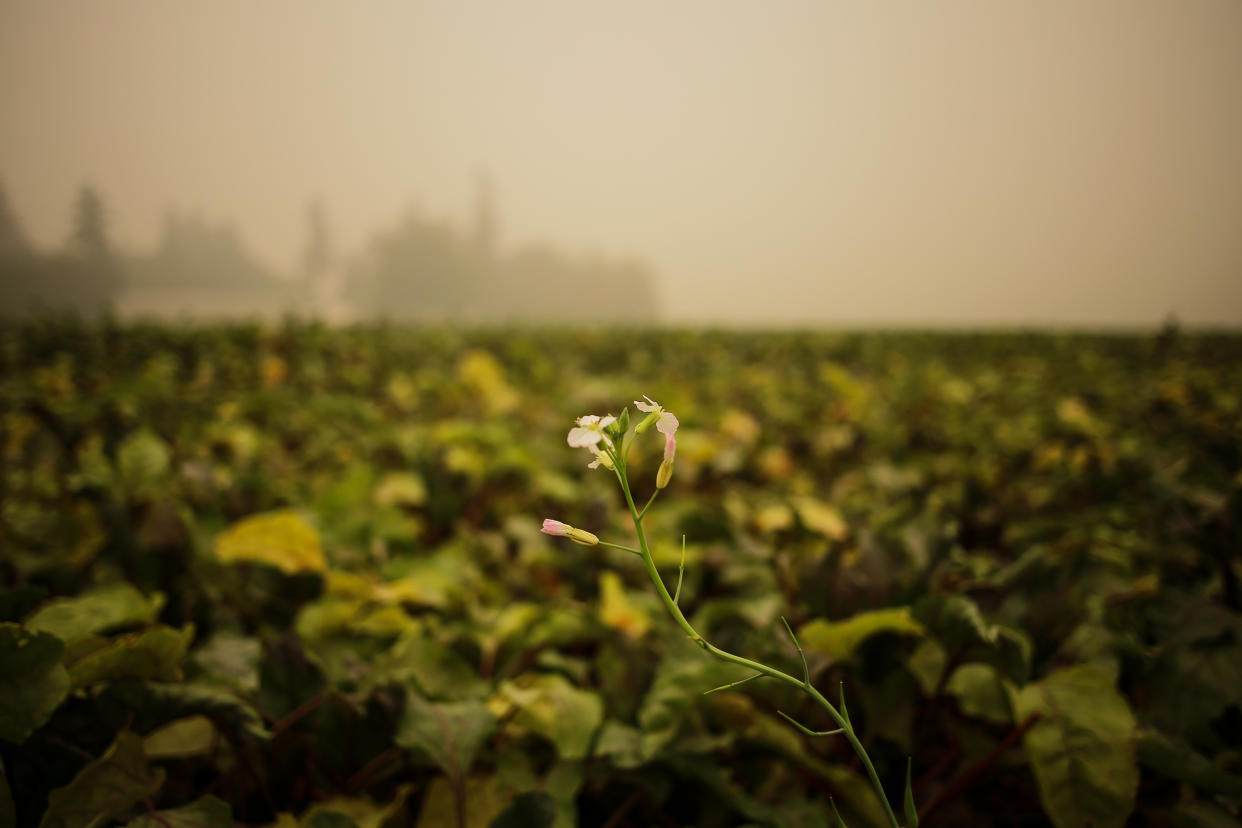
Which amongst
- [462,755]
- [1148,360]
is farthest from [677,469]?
[1148,360]

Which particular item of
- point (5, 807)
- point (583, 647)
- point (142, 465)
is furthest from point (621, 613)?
point (142, 465)

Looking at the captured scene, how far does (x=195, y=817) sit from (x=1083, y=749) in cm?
124

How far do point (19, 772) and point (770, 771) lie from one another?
1.12 metres

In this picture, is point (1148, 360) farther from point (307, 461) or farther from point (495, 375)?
point (307, 461)

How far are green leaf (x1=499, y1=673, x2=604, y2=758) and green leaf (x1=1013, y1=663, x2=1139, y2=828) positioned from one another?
0.67 meters

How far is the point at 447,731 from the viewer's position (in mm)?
897

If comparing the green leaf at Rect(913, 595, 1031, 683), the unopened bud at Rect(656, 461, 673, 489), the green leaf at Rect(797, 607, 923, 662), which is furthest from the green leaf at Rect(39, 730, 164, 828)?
the green leaf at Rect(913, 595, 1031, 683)

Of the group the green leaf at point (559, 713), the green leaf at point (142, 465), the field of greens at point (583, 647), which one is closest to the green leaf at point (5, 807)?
the field of greens at point (583, 647)

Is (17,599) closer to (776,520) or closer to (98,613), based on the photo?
(98,613)

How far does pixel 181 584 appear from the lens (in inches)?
54.2

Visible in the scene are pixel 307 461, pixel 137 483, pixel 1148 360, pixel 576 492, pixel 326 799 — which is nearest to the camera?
pixel 326 799

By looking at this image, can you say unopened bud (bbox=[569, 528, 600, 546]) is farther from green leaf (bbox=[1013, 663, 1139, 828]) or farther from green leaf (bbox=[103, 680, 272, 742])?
green leaf (bbox=[1013, 663, 1139, 828])

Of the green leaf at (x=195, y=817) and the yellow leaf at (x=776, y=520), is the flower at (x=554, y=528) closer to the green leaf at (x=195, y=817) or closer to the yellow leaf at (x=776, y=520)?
the green leaf at (x=195, y=817)

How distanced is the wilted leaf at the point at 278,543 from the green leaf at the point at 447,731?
0.52 m
